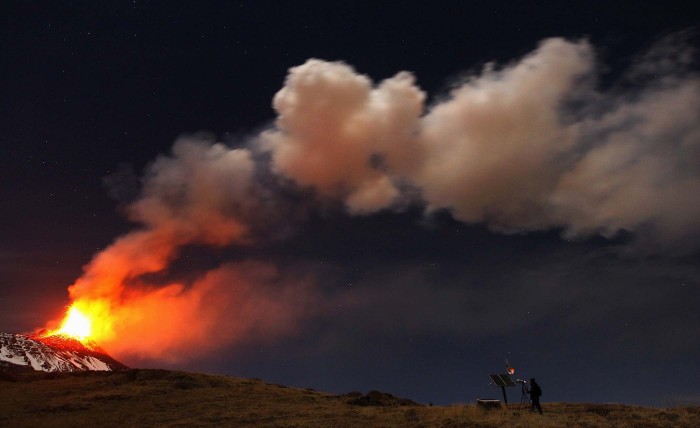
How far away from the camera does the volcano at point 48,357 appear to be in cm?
14425

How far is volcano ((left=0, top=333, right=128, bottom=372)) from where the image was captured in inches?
5679

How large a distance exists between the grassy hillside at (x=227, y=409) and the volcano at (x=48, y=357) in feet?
326

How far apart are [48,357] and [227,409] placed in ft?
497

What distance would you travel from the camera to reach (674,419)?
26.4 metres

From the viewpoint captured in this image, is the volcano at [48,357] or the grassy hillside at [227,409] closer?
the grassy hillside at [227,409]

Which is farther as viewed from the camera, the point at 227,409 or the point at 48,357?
the point at 48,357

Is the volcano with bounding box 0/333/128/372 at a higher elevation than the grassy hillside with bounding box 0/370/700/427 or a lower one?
higher

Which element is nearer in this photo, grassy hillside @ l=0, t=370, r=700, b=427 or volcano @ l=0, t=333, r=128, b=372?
grassy hillside @ l=0, t=370, r=700, b=427

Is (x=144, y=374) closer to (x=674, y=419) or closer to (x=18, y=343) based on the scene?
(x=674, y=419)

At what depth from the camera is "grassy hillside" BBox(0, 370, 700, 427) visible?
2752 cm

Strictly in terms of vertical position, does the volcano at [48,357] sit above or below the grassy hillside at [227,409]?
above

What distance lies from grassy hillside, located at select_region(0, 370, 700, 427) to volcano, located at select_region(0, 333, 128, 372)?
9949 cm

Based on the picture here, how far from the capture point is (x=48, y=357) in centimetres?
15725

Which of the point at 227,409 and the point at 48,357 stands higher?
the point at 48,357
